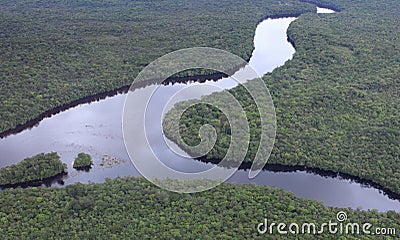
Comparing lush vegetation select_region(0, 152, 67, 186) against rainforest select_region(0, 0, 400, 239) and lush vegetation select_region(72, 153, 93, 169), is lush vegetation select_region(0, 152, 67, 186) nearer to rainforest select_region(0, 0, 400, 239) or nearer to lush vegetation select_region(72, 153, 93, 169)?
rainforest select_region(0, 0, 400, 239)

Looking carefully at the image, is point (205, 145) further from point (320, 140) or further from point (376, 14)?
point (376, 14)

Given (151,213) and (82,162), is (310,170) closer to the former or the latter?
(151,213)

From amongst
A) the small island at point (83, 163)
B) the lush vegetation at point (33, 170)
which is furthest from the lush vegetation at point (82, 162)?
the lush vegetation at point (33, 170)

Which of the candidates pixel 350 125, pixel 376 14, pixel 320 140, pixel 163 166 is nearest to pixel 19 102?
pixel 163 166

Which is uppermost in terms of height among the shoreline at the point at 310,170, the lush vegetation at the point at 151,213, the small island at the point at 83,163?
the shoreline at the point at 310,170

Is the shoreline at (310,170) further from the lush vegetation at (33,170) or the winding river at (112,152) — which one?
the lush vegetation at (33,170)

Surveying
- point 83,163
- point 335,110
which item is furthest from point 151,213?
point 335,110
